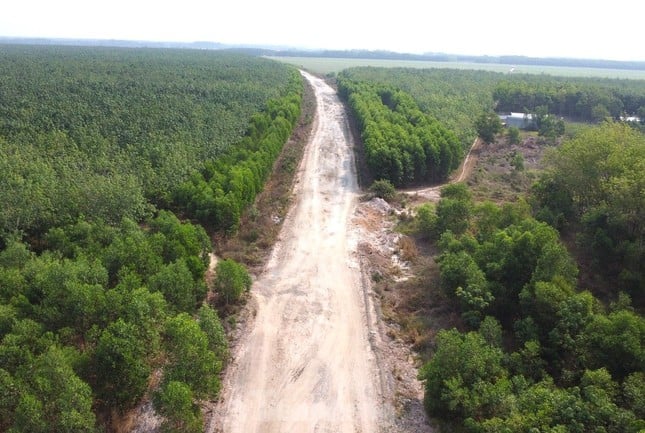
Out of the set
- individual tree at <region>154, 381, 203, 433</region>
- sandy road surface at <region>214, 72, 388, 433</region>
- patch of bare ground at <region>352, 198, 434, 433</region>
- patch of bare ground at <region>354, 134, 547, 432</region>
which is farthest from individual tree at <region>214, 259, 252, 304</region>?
individual tree at <region>154, 381, 203, 433</region>

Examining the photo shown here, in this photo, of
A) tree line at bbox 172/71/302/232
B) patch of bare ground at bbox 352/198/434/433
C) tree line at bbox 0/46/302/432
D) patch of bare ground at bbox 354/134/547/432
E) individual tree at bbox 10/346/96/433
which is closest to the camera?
individual tree at bbox 10/346/96/433

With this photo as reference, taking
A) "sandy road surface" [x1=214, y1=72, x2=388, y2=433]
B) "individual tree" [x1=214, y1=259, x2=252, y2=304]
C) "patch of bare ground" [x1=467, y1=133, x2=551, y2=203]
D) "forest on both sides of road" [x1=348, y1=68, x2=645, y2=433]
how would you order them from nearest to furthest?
1. "forest on both sides of road" [x1=348, y1=68, x2=645, y2=433]
2. "sandy road surface" [x1=214, y1=72, x2=388, y2=433]
3. "individual tree" [x1=214, y1=259, x2=252, y2=304]
4. "patch of bare ground" [x1=467, y1=133, x2=551, y2=203]

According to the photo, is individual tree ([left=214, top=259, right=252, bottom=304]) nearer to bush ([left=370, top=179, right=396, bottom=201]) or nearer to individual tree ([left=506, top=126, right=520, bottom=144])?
bush ([left=370, top=179, right=396, bottom=201])

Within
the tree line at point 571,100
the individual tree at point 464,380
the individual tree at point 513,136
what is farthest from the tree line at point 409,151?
the tree line at point 571,100

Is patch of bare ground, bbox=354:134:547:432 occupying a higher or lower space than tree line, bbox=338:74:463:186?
lower

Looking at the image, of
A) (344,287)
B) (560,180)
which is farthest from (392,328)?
(560,180)

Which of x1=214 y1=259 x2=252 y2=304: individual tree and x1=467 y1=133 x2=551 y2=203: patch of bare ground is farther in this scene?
x1=467 y1=133 x2=551 y2=203: patch of bare ground

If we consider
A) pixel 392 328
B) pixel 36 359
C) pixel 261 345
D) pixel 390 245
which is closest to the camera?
pixel 36 359

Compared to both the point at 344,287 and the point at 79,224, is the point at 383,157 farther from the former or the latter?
the point at 79,224

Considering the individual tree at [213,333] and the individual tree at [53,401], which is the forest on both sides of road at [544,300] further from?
the individual tree at [53,401]
